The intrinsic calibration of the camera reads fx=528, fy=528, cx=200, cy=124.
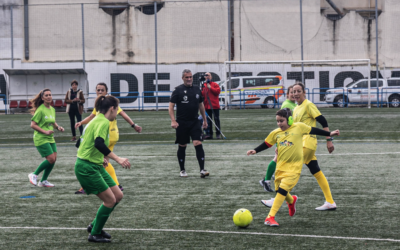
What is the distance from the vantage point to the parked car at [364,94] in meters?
30.7

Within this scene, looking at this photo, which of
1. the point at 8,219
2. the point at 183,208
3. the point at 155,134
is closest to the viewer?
the point at 8,219

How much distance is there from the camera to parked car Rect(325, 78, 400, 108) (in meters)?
30.7

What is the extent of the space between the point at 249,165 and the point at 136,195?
372 centimetres

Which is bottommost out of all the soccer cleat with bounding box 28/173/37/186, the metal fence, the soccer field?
the soccer field

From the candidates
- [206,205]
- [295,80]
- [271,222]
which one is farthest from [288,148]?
[295,80]

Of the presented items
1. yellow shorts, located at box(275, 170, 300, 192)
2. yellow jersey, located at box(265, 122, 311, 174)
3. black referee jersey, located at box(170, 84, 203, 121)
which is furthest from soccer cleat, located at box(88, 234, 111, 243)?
black referee jersey, located at box(170, 84, 203, 121)

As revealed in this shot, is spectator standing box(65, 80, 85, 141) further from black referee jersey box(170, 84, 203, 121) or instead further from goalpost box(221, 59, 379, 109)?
goalpost box(221, 59, 379, 109)

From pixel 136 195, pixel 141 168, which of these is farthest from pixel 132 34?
pixel 136 195

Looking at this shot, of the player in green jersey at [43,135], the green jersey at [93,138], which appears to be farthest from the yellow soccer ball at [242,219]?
the player in green jersey at [43,135]

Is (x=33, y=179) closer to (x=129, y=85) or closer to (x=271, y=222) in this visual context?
(x=271, y=222)

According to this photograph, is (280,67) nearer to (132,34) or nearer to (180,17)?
(180,17)

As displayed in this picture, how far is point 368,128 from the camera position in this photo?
63.2ft

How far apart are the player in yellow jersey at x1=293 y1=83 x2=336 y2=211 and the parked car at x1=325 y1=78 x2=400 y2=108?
24.2m

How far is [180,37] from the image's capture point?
33750 mm
